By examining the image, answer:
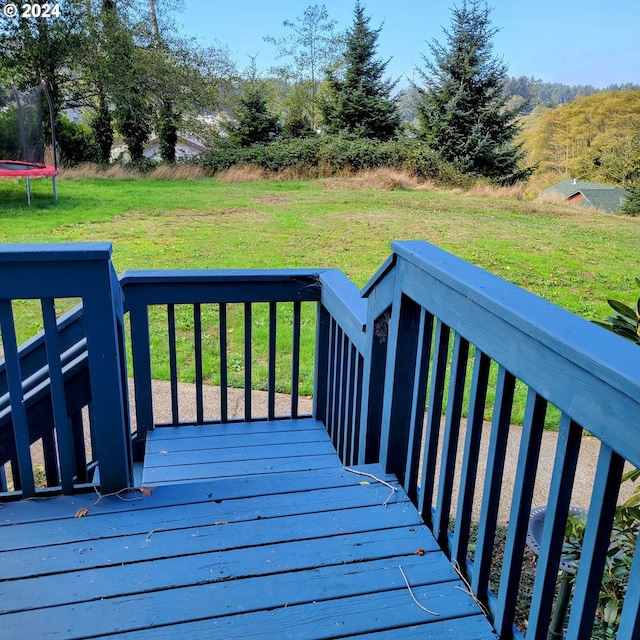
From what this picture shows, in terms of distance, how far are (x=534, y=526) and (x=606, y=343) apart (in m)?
1.37

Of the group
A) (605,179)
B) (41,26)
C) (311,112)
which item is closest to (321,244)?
(41,26)

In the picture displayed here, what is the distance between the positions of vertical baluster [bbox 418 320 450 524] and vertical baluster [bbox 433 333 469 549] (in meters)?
0.06

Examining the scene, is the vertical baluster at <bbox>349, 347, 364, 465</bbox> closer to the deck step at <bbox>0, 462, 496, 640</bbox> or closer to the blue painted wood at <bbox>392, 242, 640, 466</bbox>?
the deck step at <bbox>0, 462, 496, 640</bbox>

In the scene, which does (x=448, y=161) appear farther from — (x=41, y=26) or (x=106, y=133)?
(x=41, y=26)

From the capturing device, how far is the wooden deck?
119cm

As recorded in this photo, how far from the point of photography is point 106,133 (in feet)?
51.6

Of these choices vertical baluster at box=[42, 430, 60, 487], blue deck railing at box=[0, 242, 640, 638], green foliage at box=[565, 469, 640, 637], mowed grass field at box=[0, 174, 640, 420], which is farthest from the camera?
mowed grass field at box=[0, 174, 640, 420]

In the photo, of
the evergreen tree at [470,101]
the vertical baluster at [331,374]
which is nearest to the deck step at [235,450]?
the vertical baluster at [331,374]

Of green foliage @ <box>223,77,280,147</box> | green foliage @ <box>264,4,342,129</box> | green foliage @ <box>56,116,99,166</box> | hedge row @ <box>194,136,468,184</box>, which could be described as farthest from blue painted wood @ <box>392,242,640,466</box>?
green foliage @ <box>264,4,342,129</box>

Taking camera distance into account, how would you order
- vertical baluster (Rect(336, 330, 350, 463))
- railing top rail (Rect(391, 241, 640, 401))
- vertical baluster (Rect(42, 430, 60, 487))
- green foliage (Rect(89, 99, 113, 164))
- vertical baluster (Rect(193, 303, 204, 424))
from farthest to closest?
green foliage (Rect(89, 99, 113, 164)) → vertical baluster (Rect(193, 303, 204, 424)) → vertical baluster (Rect(336, 330, 350, 463)) → vertical baluster (Rect(42, 430, 60, 487)) → railing top rail (Rect(391, 241, 640, 401))

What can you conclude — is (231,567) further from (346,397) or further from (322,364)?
(322,364)

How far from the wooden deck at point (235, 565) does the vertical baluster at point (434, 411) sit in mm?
54

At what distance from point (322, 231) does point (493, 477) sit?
688cm

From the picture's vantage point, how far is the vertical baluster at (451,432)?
1286 millimetres
